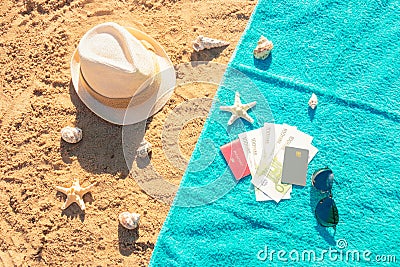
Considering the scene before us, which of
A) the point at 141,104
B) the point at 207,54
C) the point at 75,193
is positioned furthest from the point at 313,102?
the point at 75,193

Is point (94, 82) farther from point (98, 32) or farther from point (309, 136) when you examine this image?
point (309, 136)

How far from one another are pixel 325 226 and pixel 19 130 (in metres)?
1.76

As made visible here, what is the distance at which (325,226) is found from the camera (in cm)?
272

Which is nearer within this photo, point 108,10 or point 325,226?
point 325,226

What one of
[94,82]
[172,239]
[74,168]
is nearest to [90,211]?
[74,168]

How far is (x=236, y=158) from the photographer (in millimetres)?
2814

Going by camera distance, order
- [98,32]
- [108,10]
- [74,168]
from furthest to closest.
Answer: [108,10] < [74,168] < [98,32]

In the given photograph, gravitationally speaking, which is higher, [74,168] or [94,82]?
[94,82]

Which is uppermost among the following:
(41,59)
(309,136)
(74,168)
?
(41,59)

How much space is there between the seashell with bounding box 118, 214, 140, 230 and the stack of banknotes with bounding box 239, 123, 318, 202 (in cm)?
66

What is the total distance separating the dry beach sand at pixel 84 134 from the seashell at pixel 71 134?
40mm

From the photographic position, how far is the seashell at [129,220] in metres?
2.69

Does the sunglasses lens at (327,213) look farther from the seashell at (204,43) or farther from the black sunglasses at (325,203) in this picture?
the seashell at (204,43)

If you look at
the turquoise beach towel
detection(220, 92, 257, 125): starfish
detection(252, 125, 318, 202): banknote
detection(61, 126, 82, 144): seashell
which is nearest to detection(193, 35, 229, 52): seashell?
the turquoise beach towel
